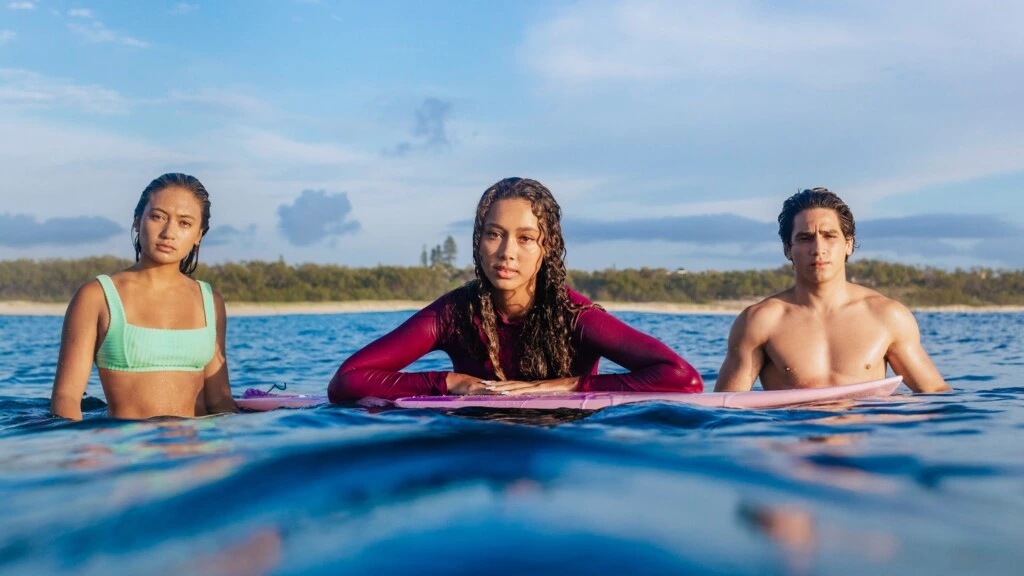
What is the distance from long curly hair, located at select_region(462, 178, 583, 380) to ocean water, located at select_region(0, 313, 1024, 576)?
2.05 ft

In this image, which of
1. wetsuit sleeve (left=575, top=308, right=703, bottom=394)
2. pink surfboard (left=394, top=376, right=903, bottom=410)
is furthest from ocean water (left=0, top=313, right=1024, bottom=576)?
wetsuit sleeve (left=575, top=308, right=703, bottom=394)

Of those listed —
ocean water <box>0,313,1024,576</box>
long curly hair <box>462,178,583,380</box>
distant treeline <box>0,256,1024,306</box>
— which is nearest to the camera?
ocean water <box>0,313,1024,576</box>

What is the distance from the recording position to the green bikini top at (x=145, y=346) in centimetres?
430

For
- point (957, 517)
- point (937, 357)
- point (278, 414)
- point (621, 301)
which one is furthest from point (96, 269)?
point (957, 517)

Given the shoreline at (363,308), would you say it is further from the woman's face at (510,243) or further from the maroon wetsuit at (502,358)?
the woman's face at (510,243)

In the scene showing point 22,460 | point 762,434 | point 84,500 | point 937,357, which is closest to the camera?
point 84,500

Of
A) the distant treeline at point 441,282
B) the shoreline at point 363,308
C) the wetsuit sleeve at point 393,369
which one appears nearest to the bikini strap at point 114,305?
the wetsuit sleeve at point 393,369

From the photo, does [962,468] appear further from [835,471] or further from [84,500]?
[84,500]

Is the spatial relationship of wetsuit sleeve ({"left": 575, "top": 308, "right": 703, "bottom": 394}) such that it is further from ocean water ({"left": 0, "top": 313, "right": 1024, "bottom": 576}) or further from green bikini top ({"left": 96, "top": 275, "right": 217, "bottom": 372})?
green bikini top ({"left": 96, "top": 275, "right": 217, "bottom": 372})

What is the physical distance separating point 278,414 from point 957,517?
290 cm

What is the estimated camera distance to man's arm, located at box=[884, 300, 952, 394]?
4910 mm

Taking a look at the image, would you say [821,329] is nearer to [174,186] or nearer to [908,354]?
[908,354]

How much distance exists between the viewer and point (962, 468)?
106 inches

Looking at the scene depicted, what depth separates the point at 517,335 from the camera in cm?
452
